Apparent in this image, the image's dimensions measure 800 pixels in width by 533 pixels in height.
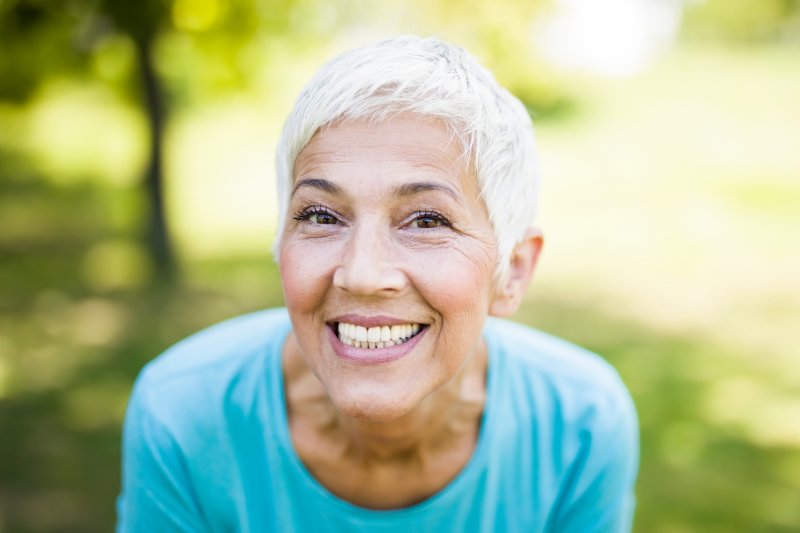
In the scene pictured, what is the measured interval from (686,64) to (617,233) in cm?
826

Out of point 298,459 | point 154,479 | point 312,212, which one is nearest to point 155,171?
point 154,479

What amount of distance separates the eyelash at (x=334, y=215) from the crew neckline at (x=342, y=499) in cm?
49

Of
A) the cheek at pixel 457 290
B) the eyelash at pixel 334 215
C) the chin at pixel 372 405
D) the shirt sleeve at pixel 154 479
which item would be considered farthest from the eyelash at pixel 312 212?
the shirt sleeve at pixel 154 479

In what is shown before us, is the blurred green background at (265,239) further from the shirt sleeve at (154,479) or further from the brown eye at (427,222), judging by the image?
the shirt sleeve at (154,479)

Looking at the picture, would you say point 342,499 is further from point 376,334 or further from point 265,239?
point 265,239

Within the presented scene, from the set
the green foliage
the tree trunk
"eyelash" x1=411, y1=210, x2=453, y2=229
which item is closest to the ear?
"eyelash" x1=411, y1=210, x2=453, y2=229

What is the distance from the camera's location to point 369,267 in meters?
1.59

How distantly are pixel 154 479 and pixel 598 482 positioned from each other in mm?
1125

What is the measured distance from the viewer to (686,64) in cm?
1563

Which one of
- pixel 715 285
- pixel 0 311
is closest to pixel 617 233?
pixel 715 285

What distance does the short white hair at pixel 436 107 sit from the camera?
1638 mm

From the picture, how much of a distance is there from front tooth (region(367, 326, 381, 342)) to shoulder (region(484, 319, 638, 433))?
558 mm

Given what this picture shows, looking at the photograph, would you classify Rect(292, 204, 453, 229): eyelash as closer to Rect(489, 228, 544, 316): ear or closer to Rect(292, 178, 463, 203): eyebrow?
Rect(292, 178, 463, 203): eyebrow

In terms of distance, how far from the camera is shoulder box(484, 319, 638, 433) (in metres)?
2.06
